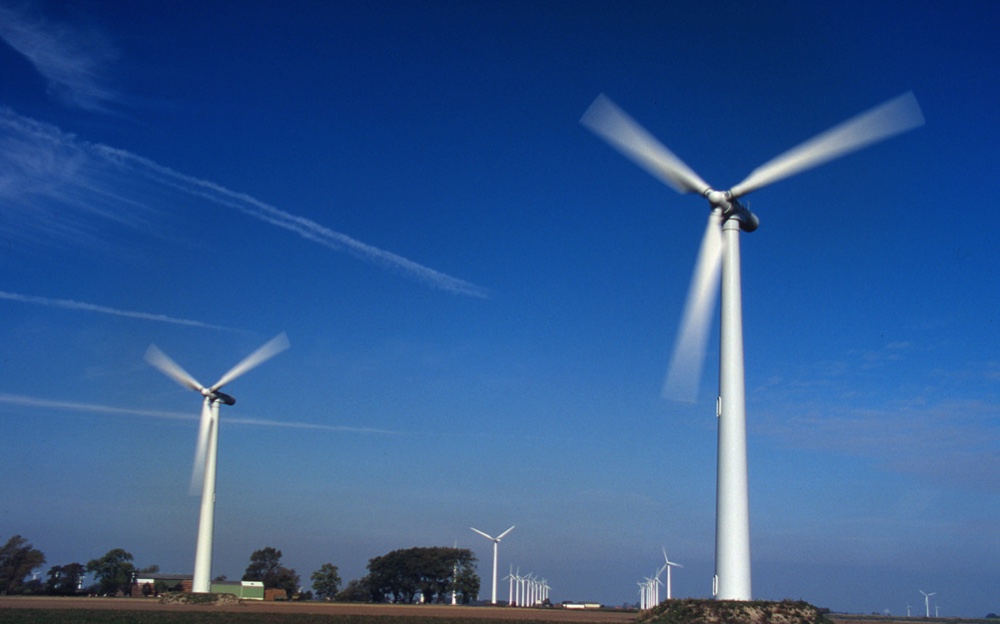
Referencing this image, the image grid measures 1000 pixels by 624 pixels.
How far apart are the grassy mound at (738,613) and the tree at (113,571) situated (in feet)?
404

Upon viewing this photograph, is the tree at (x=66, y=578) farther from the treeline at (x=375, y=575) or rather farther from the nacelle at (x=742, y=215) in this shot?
the nacelle at (x=742, y=215)

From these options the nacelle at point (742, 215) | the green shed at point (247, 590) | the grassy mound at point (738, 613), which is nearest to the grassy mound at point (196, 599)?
the green shed at point (247, 590)

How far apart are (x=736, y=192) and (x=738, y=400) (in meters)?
11.6

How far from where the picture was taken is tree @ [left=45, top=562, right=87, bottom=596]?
138 m

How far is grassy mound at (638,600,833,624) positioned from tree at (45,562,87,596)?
11694 cm

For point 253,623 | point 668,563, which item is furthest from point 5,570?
point 253,623

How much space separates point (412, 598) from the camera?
15525 centimetres

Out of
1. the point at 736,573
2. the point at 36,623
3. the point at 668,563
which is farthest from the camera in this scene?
the point at 668,563

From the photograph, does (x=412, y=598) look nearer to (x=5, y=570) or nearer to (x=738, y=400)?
(x=5, y=570)

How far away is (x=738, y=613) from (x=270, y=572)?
160 metres

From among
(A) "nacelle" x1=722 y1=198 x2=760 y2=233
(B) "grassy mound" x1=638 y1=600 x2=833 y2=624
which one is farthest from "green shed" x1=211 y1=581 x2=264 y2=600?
(A) "nacelle" x1=722 y1=198 x2=760 y2=233

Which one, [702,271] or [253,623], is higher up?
[702,271]

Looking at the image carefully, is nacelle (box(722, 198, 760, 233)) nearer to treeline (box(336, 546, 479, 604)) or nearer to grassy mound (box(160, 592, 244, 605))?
grassy mound (box(160, 592, 244, 605))

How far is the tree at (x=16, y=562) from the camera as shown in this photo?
484 feet
